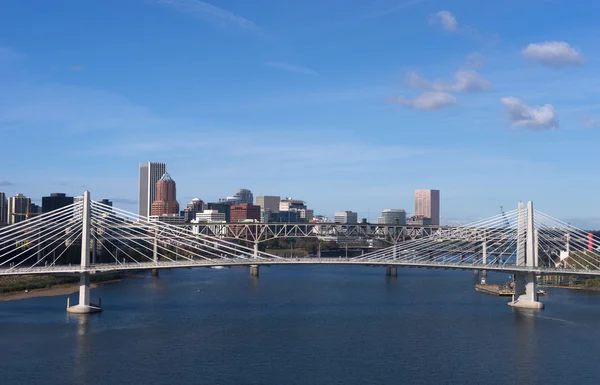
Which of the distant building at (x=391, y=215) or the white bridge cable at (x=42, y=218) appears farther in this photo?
the distant building at (x=391, y=215)

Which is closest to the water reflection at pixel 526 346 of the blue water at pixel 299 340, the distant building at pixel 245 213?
the blue water at pixel 299 340

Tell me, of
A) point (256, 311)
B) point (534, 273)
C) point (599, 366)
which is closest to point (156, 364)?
point (256, 311)

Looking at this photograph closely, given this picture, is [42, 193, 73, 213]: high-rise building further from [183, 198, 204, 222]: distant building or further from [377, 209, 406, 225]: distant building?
[377, 209, 406, 225]: distant building

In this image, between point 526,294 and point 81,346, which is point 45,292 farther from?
point 526,294

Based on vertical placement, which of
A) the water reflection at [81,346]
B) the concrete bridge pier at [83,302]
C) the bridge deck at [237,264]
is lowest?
the water reflection at [81,346]

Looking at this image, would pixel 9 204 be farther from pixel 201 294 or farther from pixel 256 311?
pixel 256 311

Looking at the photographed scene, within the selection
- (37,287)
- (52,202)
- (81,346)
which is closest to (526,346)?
(81,346)

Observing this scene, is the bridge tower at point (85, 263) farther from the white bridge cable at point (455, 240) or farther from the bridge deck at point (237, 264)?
the white bridge cable at point (455, 240)

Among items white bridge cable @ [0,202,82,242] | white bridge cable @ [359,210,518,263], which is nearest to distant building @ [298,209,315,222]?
white bridge cable @ [359,210,518,263]
